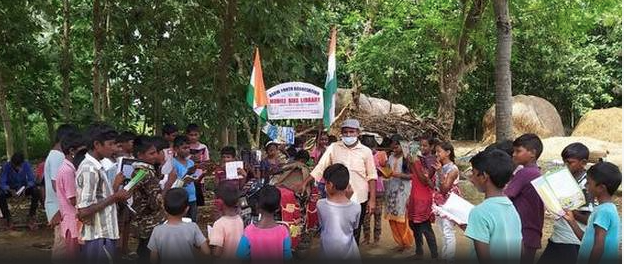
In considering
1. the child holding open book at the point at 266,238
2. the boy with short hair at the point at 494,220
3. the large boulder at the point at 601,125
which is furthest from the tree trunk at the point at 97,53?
the large boulder at the point at 601,125

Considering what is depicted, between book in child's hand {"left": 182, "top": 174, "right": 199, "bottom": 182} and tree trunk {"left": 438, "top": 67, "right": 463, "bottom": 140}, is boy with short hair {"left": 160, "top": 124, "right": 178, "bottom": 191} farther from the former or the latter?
tree trunk {"left": 438, "top": 67, "right": 463, "bottom": 140}

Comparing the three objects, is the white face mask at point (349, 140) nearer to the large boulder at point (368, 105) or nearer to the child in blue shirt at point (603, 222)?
the child in blue shirt at point (603, 222)

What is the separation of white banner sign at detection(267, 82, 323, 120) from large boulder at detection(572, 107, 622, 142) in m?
15.4

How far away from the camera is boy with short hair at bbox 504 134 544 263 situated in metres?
4.21

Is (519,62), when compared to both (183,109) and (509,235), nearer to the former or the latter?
(183,109)

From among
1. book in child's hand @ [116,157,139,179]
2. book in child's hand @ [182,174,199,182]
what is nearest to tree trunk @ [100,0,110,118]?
book in child's hand @ [182,174,199,182]

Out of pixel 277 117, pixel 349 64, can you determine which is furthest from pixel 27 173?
pixel 349 64

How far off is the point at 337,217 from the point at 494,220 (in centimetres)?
137

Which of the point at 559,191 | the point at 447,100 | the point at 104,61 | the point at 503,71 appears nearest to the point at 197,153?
the point at 104,61

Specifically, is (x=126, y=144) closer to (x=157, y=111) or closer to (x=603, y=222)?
(x=603, y=222)

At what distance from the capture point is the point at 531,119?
20.2m

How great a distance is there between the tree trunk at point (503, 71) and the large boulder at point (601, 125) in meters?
12.6

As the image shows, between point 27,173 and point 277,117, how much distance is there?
14.0 feet

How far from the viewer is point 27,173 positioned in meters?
8.91
